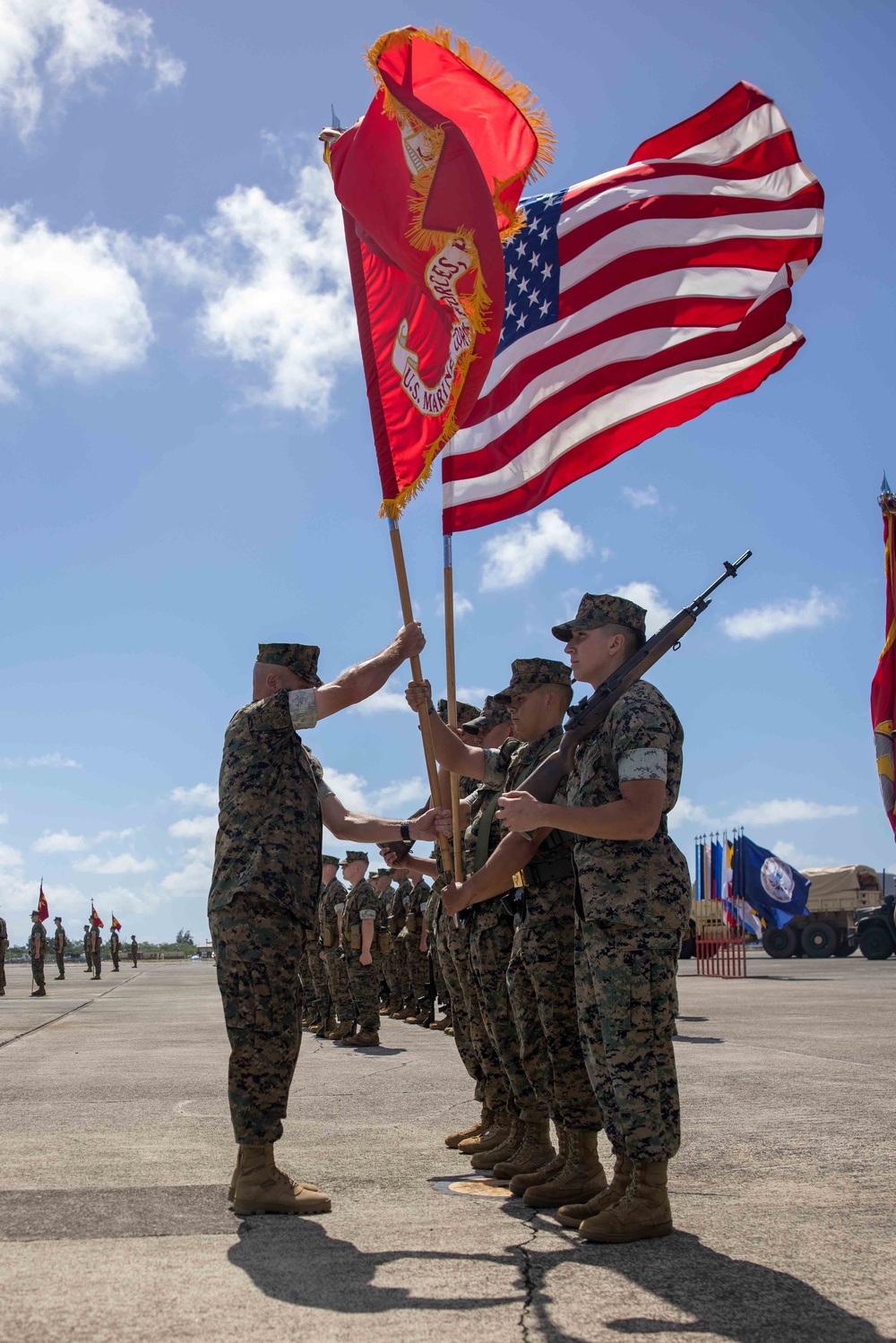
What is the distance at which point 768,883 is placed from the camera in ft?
110

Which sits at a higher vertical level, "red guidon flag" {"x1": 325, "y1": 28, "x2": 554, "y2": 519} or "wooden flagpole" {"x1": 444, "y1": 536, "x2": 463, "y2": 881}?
"red guidon flag" {"x1": 325, "y1": 28, "x2": 554, "y2": 519}

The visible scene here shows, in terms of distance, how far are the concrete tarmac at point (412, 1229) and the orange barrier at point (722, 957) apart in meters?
18.4

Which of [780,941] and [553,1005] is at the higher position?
[553,1005]

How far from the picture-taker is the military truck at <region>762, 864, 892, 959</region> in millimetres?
35125

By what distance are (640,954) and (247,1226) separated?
5.03 ft

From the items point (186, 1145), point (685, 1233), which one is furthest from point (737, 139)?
point (186, 1145)

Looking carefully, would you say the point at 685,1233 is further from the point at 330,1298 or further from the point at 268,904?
the point at 268,904

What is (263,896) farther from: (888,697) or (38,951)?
(38,951)

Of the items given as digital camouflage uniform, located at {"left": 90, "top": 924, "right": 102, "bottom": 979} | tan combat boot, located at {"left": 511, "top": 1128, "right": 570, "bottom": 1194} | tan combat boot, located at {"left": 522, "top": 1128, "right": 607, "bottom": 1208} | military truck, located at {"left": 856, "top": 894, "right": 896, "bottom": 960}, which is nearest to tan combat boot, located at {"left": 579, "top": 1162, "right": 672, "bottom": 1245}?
tan combat boot, located at {"left": 522, "top": 1128, "right": 607, "bottom": 1208}

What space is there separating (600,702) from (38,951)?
81.0ft

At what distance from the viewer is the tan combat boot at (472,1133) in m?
5.40

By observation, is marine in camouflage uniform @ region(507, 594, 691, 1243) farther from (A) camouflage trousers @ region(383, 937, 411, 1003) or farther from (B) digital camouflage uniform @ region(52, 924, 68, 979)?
(B) digital camouflage uniform @ region(52, 924, 68, 979)

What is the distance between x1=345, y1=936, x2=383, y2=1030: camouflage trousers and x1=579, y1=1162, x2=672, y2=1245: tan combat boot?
25.7 ft

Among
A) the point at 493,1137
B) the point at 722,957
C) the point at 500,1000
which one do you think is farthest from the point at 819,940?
the point at 500,1000
